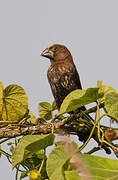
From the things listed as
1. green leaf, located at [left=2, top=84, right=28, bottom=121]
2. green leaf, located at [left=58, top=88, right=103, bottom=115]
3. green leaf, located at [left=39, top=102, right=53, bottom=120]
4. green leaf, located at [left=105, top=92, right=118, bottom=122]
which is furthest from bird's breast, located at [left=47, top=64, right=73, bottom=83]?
green leaf, located at [left=105, top=92, right=118, bottom=122]

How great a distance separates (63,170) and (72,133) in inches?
19.5

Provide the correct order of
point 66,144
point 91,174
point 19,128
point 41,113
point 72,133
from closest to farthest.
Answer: point 91,174
point 66,144
point 19,128
point 72,133
point 41,113

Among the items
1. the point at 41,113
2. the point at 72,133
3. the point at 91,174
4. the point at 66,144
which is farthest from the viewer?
the point at 41,113

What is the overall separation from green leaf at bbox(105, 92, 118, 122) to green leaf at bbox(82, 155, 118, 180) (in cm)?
16

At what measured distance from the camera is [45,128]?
5.53 ft

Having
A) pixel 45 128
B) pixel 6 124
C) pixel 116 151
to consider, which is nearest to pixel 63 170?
pixel 116 151

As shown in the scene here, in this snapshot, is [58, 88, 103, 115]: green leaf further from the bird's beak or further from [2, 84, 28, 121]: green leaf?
the bird's beak

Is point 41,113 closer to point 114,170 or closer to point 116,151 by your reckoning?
point 116,151

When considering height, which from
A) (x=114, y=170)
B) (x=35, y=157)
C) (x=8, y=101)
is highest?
(x=8, y=101)

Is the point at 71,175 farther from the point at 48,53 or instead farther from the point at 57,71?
the point at 48,53

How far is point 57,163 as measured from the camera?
4.35 ft

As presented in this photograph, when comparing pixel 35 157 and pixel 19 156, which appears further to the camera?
pixel 35 157

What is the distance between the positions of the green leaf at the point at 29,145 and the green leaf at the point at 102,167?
0.59ft

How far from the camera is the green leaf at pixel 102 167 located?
1224 millimetres
